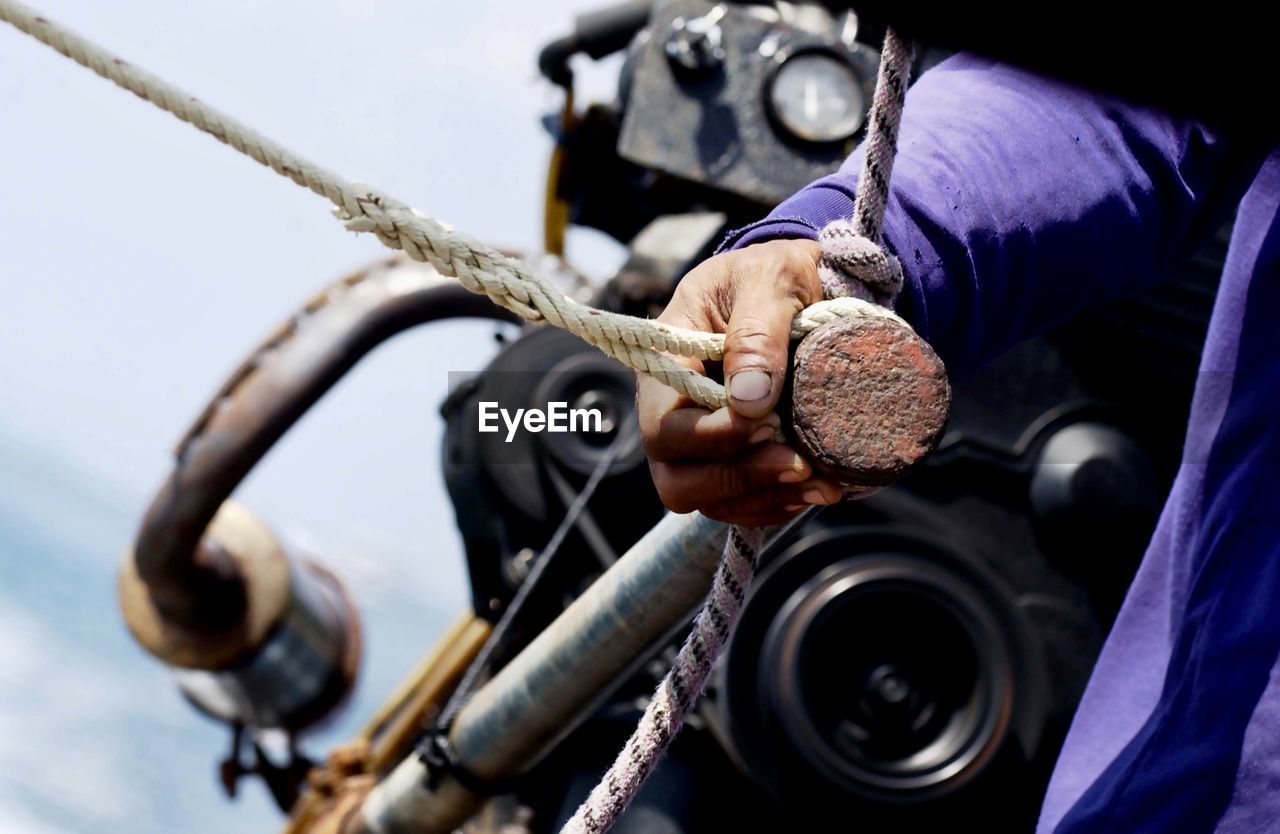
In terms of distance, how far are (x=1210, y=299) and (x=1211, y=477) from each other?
0.93 m

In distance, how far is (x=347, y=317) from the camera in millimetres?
2328

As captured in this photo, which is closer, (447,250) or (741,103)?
(447,250)

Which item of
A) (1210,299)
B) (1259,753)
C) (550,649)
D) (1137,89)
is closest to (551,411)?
(550,649)

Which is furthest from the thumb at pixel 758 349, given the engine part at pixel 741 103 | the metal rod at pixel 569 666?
the engine part at pixel 741 103

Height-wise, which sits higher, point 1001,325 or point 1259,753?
point 1001,325

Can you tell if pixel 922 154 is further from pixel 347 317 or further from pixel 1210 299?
pixel 347 317

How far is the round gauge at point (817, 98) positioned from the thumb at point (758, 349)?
1.37m

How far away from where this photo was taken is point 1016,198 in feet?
3.02

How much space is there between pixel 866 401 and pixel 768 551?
0.99 metres

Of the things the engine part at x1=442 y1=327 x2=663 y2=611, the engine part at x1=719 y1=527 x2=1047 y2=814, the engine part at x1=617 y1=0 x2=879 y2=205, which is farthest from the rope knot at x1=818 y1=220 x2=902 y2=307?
the engine part at x1=617 y1=0 x2=879 y2=205

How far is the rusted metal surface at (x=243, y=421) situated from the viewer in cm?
224

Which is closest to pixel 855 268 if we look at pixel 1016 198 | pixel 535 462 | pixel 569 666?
pixel 1016 198

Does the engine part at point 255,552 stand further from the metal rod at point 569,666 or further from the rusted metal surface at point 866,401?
the rusted metal surface at point 866,401

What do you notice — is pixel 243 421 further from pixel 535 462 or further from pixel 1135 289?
pixel 1135 289
